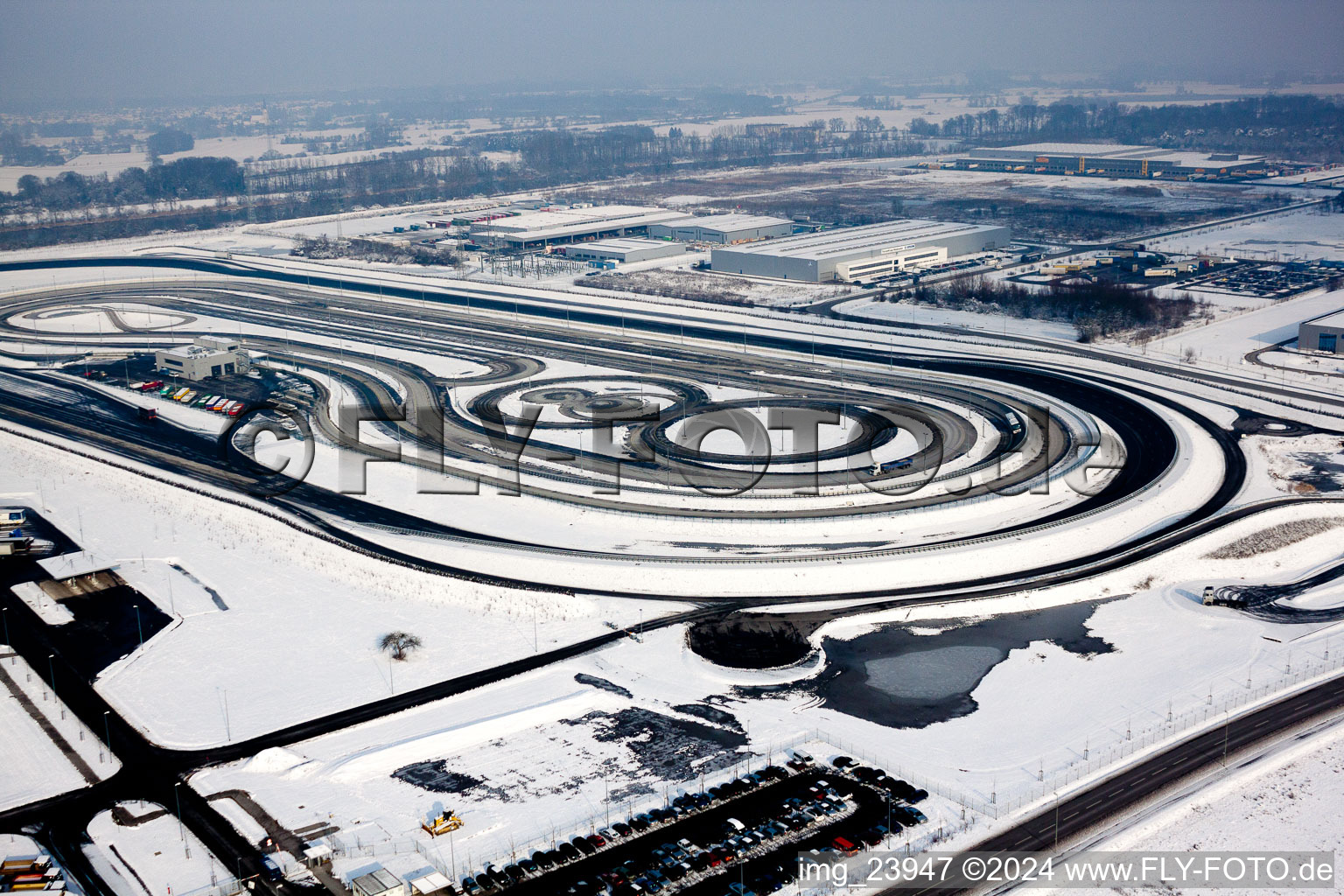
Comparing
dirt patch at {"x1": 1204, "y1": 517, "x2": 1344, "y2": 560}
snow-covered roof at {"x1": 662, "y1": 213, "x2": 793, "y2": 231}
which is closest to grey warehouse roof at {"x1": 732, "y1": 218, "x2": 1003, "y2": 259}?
snow-covered roof at {"x1": 662, "y1": 213, "x2": 793, "y2": 231}

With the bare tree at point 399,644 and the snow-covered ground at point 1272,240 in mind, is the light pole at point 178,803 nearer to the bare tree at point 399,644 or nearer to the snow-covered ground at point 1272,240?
the bare tree at point 399,644

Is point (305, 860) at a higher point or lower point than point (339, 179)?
lower

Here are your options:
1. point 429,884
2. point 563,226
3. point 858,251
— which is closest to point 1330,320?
point 858,251

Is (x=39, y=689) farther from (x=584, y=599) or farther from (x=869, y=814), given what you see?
(x=869, y=814)

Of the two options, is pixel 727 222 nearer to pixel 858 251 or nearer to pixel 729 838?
pixel 858 251

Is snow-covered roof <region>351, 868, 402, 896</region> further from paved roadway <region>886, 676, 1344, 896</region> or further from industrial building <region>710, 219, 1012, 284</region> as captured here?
industrial building <region>710, 219, 1012, 284</region>

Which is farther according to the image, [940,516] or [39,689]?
[940,516]

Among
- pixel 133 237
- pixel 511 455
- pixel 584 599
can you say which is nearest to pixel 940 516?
pixel 584 599
